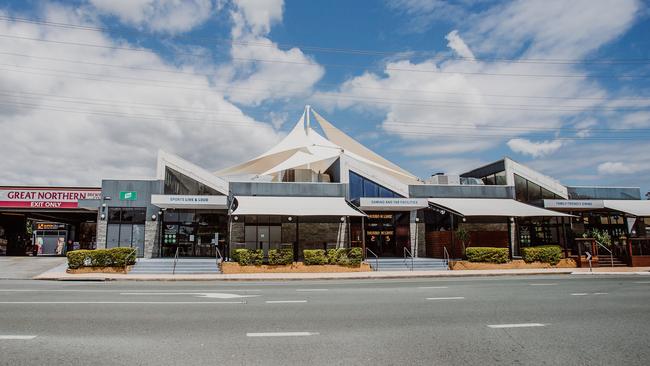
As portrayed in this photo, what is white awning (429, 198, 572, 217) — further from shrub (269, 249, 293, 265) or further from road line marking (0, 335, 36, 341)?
road line marking (0, 335, 36, 341)

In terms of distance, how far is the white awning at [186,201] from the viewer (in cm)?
2173

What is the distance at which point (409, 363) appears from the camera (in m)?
4.73

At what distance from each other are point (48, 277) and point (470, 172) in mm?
26100

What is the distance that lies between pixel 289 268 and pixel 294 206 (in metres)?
3.20

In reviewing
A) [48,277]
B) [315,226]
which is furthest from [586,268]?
[48,277]

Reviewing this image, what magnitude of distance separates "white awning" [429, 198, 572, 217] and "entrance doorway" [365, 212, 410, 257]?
2296 millimetres

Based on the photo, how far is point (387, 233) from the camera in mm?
26172

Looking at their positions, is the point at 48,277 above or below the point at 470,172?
below

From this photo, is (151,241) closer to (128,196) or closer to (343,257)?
(128,196)

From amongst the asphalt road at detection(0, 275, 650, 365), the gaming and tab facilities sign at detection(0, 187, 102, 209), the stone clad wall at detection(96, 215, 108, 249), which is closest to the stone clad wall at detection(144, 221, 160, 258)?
the stone clad wall at detection(96, 215, 108, 249)

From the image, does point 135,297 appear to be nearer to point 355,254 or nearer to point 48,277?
point 48,277

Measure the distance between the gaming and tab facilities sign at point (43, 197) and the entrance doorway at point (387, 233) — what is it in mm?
16331

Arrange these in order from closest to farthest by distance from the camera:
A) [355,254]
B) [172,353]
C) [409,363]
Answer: [409,363]
[172,353]
[355,254]

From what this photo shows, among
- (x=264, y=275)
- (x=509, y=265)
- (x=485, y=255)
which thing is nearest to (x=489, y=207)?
(x=485, y=255)
